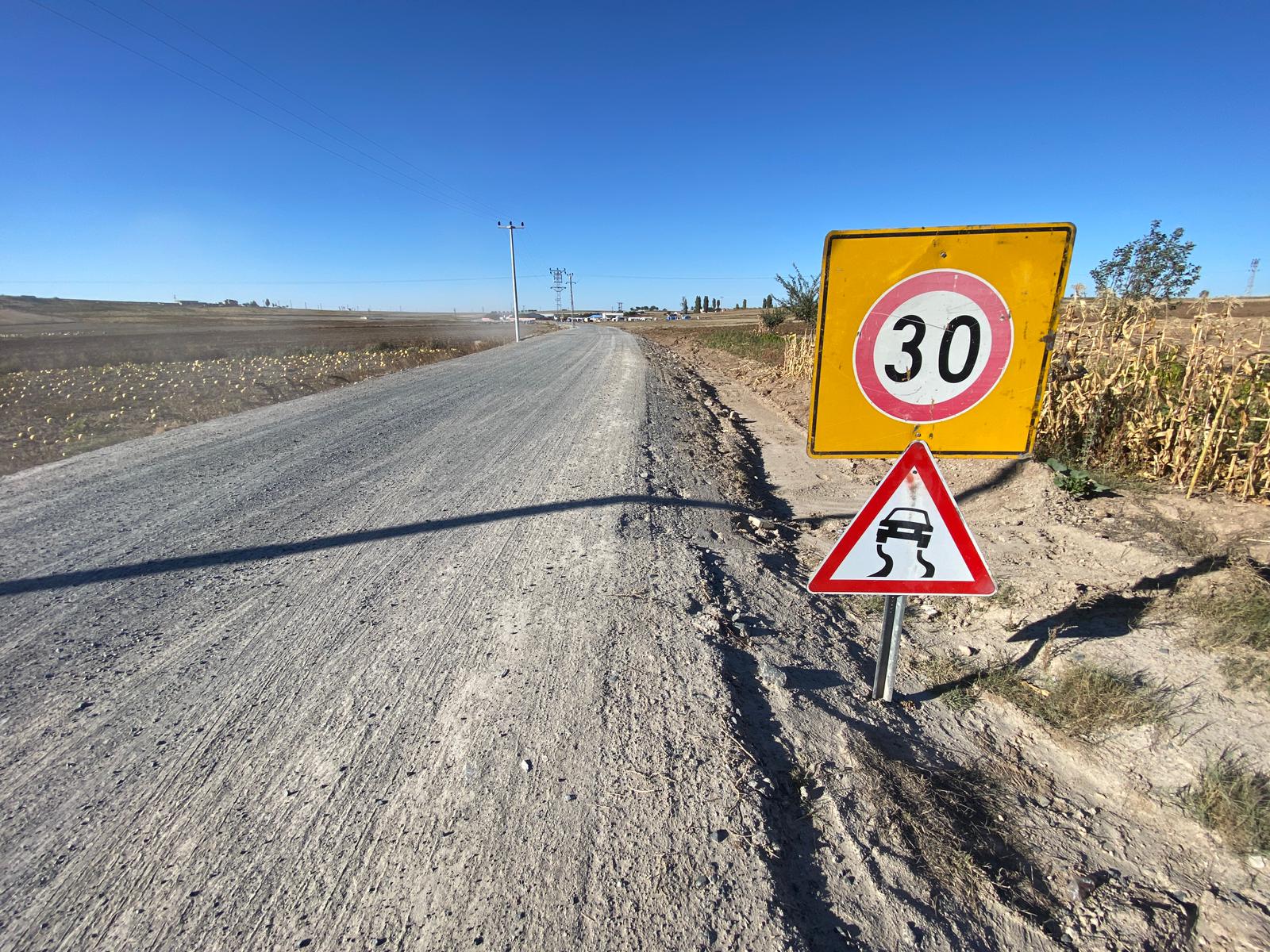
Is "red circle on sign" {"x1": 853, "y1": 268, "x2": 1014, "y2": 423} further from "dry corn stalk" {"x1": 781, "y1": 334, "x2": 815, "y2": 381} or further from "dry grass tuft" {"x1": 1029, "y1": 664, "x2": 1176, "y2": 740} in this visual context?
"dry corn stalk" {"x1": 781, "y1": 334, "x2": 815, "y2": 381}

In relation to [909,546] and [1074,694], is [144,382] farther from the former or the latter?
[1074,694]

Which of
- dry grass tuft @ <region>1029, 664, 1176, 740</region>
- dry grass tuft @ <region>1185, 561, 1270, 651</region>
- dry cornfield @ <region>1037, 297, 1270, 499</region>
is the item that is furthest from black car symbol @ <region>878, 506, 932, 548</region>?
dry cornfield @ <region>1037, 297, 1270, 499</region>

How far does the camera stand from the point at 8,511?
4.72 meters

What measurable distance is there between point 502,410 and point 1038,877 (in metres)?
8.99

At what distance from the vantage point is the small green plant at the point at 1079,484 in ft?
16.3

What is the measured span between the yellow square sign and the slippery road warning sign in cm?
15

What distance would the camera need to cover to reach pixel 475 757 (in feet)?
7.32

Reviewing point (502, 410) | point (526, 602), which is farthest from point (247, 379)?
point (526, 602)

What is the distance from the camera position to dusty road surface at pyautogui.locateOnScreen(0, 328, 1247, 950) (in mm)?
1674

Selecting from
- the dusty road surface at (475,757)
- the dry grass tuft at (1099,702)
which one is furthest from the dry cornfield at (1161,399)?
the dusty road surface at (475,757)

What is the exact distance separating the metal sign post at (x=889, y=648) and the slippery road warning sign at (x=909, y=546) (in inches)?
3.7

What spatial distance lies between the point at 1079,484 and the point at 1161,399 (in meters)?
1.28

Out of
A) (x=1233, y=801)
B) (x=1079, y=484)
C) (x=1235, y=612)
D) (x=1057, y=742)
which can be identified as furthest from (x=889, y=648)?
(x=1079, y=484)

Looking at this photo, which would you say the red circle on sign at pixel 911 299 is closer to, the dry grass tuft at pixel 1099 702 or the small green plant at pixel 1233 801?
the dry grass tuft at pixel 1099 702
